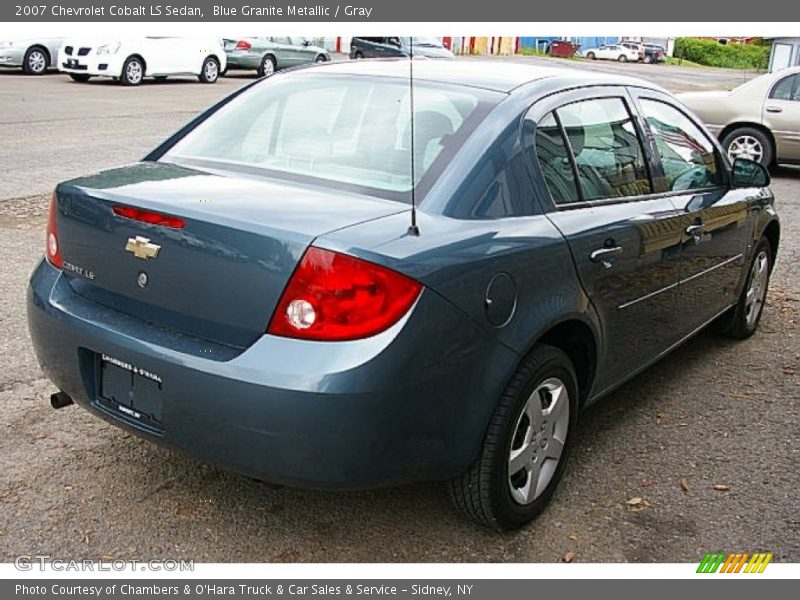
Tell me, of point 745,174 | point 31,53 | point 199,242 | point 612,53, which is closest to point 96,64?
point 31,53

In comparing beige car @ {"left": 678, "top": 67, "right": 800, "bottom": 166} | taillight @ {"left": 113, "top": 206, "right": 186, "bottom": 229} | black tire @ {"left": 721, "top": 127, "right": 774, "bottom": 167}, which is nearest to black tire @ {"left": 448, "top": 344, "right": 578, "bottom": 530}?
taillight @ {"left": 113, "top": 206, "right": 186, "bottom": 229}

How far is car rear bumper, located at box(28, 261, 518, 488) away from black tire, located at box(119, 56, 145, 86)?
1808 cm

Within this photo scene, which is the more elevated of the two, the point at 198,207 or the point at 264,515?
the point at 198,207

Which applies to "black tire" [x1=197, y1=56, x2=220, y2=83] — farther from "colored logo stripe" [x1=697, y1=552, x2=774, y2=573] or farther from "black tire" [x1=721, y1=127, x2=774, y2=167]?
"colored logo stripe" [x1=697, y1=552, x2=774, y2=573]

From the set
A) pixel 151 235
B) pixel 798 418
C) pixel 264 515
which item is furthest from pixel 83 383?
pixel 798 418

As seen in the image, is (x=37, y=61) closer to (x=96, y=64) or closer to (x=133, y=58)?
(x=96, y=64)

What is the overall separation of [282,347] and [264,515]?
89 cm

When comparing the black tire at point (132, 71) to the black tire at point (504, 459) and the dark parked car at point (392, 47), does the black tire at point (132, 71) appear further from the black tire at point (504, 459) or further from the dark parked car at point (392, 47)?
the black tire at point (504, 459)

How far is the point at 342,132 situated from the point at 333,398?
4.03 feet

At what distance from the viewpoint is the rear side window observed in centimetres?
1204

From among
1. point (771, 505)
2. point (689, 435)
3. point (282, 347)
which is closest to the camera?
point (282, 347)

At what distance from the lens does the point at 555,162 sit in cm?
339

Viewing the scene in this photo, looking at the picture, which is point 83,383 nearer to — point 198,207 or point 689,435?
point 198,207
